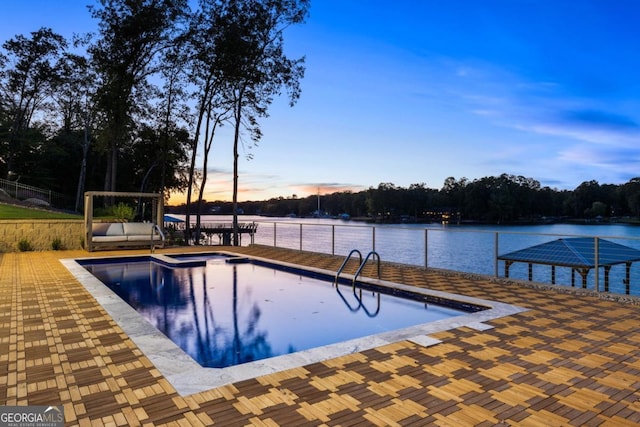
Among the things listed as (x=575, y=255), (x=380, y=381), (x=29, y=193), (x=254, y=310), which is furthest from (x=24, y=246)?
(x=29, y=193)

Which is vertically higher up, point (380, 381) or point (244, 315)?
point (380, 381)

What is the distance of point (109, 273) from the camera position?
7711mm

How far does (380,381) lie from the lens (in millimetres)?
2539

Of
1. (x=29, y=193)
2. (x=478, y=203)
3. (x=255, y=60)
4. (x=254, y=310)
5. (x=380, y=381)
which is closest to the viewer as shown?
(x=380, y=381)

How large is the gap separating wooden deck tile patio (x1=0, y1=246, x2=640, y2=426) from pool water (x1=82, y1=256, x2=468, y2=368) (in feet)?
2.64

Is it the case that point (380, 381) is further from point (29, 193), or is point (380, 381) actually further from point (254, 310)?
point (29, 193)

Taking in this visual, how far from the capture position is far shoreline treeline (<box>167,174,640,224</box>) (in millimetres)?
67062

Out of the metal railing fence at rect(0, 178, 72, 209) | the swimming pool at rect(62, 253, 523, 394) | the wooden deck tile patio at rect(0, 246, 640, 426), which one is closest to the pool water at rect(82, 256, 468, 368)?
the swimming pool at rect(62, 253, 523, 394)

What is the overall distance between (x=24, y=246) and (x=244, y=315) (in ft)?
27.1

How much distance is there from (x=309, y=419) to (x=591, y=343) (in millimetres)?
2589

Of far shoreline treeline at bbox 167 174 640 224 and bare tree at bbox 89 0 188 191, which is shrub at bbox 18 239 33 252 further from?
far shoreline treeline at bbox 167 174 640 224

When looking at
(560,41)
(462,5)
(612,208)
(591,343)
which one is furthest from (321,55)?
(612,208)

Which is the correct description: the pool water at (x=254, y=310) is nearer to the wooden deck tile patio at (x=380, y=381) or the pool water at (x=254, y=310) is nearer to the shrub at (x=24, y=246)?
the wooden deck tile patio at (x=380, y=381)

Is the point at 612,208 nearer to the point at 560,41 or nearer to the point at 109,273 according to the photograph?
the point at 560,41
